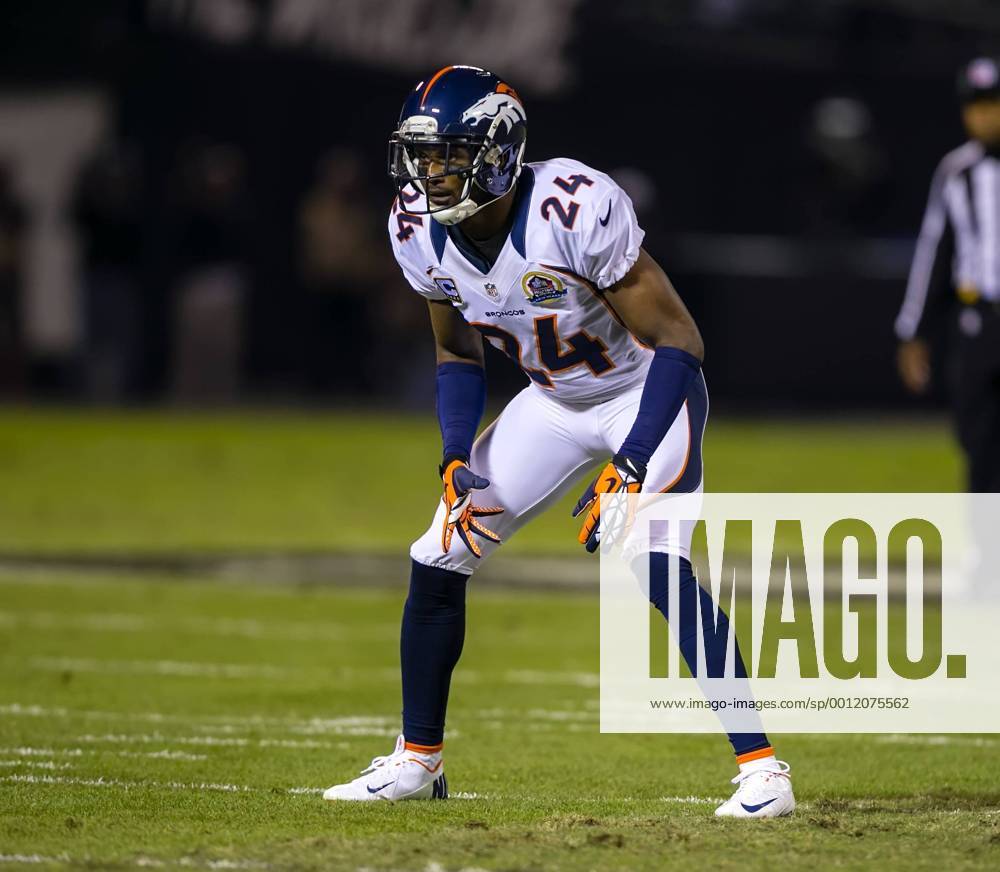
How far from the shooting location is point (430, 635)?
5.12m

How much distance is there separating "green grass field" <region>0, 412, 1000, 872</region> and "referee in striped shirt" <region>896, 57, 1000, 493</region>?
187 centimetres

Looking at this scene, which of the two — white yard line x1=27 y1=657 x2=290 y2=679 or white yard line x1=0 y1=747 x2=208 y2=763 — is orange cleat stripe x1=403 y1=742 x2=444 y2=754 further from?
white yard line x1=27 y1=657 x2=290 y2=679

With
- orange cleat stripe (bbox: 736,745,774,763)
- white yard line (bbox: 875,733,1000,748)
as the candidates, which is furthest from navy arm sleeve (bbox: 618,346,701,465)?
white yard line (bbox: 875,733,1000,748)

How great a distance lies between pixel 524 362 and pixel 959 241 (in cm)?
397

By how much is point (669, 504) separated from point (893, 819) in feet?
3.13

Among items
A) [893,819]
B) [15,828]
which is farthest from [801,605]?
[15,828]

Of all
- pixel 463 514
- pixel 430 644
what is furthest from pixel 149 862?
pixel 463 514

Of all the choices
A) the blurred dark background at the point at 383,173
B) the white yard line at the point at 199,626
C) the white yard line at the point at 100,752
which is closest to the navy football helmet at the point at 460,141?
the white yard line at the point at 100,752

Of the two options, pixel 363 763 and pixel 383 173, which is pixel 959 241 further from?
pixel 383 173

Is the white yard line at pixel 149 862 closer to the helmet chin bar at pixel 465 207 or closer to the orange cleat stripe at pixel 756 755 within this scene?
the orange cleat stripe at pixel 756 755

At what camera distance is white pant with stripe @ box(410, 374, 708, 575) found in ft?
16.5

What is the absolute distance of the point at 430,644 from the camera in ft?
16.8

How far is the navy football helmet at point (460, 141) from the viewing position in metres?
4.93

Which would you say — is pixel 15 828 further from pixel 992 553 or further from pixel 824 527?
pixel 824 527
